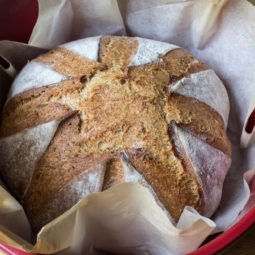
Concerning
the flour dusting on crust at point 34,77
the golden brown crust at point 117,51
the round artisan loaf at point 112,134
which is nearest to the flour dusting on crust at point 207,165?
the round artisan loaf at point 112,134

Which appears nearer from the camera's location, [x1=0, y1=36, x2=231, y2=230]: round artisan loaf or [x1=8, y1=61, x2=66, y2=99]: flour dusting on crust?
[x1=0, y1=36, x2=231, y2=230]: round artisan loaf

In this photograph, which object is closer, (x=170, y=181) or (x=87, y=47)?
(x=170, y=181)

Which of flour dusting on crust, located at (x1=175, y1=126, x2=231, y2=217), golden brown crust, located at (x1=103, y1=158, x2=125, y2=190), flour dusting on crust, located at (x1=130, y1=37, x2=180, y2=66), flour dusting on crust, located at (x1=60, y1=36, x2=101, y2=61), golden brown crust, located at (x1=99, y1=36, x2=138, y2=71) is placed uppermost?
flour dusting on crust, located at (x1=60, y1=36, x2=101, y2=61)

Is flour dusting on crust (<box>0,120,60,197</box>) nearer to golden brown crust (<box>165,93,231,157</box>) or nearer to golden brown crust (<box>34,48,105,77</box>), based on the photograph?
golden brown crust (<box>34,48,105,77</box>)

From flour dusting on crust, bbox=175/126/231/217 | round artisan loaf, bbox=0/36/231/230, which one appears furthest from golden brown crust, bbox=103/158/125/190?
flour dusting on crust, bbox=175/126/231/217

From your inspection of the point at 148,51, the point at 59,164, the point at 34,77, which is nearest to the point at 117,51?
the point at 148,51

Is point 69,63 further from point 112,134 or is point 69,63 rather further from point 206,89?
point 206,89

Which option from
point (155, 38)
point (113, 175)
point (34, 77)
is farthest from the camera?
point (155, 38)
